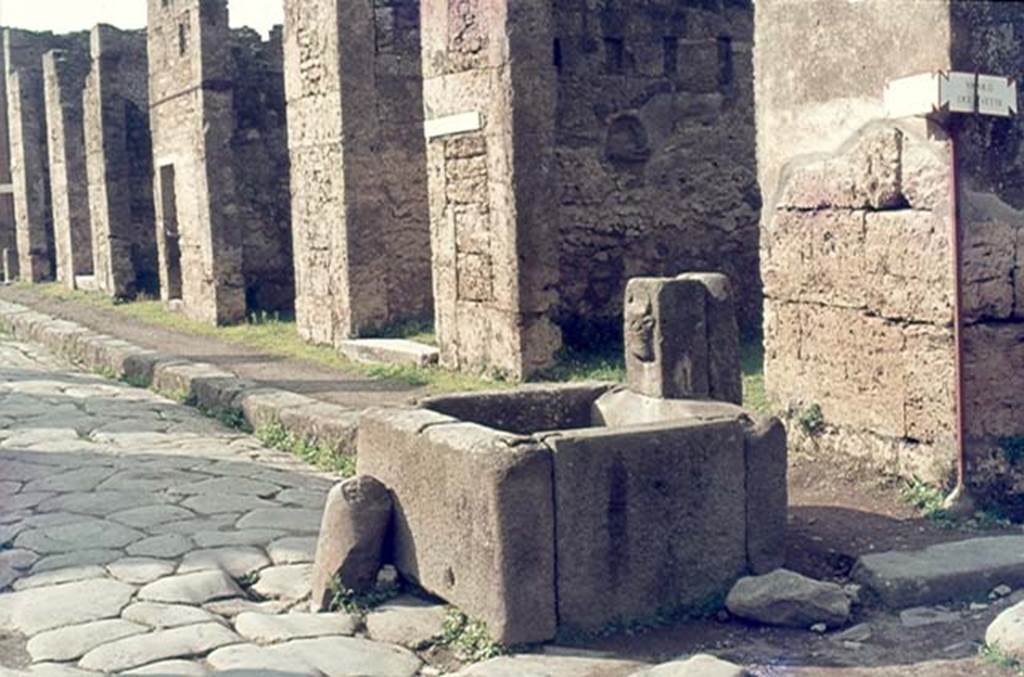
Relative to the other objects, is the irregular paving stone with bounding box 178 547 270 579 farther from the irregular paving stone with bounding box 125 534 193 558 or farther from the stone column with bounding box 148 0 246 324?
the stone column with bounding box 148 0 246 324

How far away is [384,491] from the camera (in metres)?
4.75

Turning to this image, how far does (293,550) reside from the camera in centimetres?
541

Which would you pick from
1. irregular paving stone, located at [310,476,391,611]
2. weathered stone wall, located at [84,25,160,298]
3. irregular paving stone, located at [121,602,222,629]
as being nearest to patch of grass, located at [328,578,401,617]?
irregular paving stone, located at [310,476,391,611]

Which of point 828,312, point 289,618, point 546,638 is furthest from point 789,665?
point 828,312

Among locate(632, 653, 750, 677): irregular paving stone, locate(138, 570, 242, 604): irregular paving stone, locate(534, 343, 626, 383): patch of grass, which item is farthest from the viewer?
locate(534, 343, 626, 383): patch of grass

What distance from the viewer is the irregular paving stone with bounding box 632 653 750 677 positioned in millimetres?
3529

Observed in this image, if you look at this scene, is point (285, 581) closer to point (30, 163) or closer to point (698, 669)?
point (698, 669)

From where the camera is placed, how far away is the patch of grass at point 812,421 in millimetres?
6320

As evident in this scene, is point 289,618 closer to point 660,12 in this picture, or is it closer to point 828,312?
point 828,312

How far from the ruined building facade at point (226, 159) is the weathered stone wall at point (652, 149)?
258 inches

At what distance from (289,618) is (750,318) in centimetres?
684

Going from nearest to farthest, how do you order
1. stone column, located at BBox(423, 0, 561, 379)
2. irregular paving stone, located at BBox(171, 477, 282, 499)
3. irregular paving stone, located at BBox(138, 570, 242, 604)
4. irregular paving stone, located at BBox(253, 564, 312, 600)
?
irregular paving stone, located at BBox(138, 570, 242, 604) < irregular paving stone, located at BBox(253, 564, 312, 600) < irregular paving stone, located at BBox(171, 477, 282, 499) < stone column, located at BBox(423, 0, 561, 379)

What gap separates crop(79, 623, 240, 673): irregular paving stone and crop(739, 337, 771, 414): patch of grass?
284 centimetres

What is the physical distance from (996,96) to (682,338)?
1.78 meters
